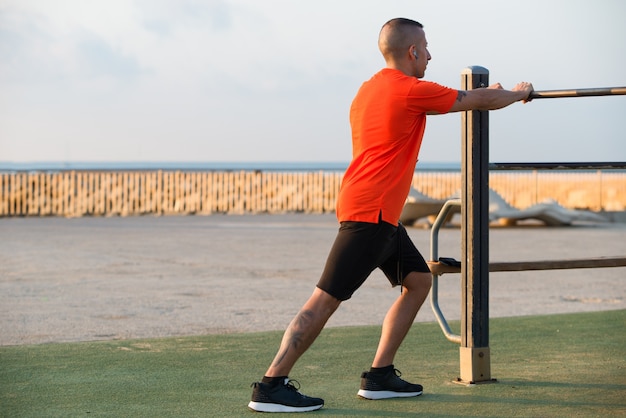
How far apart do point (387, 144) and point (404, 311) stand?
94 centimetres

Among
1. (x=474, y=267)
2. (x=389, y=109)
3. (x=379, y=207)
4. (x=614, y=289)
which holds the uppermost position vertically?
(x=389, y=109)

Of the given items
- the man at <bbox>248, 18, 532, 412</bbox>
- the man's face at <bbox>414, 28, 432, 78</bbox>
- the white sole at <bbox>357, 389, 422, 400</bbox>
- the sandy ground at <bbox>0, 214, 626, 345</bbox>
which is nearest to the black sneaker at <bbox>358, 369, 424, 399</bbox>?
the white sole at <bbox>357, 389, 422, 400</bbox>

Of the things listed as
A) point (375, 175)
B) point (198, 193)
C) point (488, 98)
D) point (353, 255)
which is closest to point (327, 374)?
point (353, 255)

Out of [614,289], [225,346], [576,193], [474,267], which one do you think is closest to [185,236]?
[614,289]

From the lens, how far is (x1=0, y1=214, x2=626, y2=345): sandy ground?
8695 mm

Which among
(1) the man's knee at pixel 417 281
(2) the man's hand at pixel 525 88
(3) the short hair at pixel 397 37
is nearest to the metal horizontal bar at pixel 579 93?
(2) the man's hand at pixel 525 88

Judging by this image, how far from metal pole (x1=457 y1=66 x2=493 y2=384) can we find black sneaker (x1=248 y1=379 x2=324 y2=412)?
1.12m

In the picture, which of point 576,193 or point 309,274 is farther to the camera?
point 576,193

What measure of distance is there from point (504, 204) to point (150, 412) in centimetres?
1868

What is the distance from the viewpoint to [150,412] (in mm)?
5043

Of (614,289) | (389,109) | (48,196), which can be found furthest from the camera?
(48,196)

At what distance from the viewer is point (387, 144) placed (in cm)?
489

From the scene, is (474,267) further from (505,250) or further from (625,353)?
(505,250)

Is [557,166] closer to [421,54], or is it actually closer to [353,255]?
[421,54]
